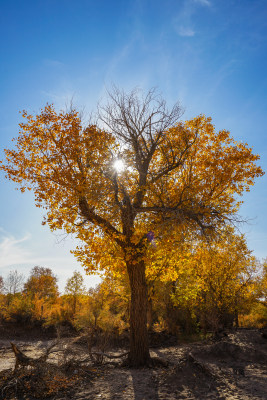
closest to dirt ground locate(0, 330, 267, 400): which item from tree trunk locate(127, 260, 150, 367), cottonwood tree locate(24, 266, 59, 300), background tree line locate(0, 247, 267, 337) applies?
tree trunk locate(127, 260, 150, 367)

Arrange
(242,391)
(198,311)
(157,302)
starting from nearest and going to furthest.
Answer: (242,391) → (198,311) → (157,302)

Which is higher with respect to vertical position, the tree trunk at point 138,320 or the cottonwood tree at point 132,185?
the cottonwood tree at point 132,185

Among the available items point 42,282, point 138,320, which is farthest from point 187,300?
point 42,282

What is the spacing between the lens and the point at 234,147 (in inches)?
451

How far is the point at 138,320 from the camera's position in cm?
972

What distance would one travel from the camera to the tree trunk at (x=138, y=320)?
9.41 metres

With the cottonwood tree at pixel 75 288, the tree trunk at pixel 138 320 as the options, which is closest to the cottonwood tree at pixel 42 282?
the cottonwood tree at pixel 75 288

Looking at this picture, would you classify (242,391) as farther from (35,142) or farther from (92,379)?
(35,142)

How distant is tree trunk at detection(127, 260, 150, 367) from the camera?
9.41 metres

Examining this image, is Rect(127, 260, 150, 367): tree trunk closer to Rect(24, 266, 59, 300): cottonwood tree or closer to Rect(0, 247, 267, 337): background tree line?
Rect(0, 247, 267, 337): background tree line

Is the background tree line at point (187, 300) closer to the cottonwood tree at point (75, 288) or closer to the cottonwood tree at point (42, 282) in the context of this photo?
the cottonwood tree at point (75, 288)

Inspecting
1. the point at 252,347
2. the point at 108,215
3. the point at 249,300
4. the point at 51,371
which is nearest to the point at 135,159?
the point at 108,215

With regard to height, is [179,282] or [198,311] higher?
[179,282]

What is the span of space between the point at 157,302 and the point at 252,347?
364 inches
